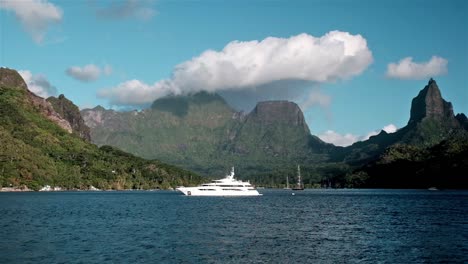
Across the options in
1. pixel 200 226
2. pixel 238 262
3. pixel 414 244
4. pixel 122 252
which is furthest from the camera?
pixel 200 226

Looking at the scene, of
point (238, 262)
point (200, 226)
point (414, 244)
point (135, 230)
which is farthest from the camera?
point (200, 226)

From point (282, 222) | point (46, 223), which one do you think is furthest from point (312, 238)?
point (46, 223)

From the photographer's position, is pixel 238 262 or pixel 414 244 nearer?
pixel 238 262

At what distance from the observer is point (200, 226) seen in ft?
316

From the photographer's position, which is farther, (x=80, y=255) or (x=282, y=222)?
(x=282, y=222)

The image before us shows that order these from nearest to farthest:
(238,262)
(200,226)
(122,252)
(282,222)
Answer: (238,262) < (122,252) < (200,226) < (282,222)

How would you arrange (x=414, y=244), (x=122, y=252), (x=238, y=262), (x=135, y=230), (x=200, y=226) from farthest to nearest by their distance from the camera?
(x=200, y=226) < (x=135, y=230) < (x=414, y=244) < (x=122, y=252) < (x=238, y=262)

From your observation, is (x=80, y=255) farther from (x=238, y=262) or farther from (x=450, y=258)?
(x=450, y=258)

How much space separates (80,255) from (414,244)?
45420 mm

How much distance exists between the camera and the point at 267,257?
199 feet

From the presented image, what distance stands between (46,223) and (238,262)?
55721 mm

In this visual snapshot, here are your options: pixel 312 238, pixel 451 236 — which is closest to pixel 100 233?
pixel 312 238

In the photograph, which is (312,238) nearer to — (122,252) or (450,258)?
(450,258)

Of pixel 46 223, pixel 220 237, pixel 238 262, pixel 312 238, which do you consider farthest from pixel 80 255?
pixel 46 223
